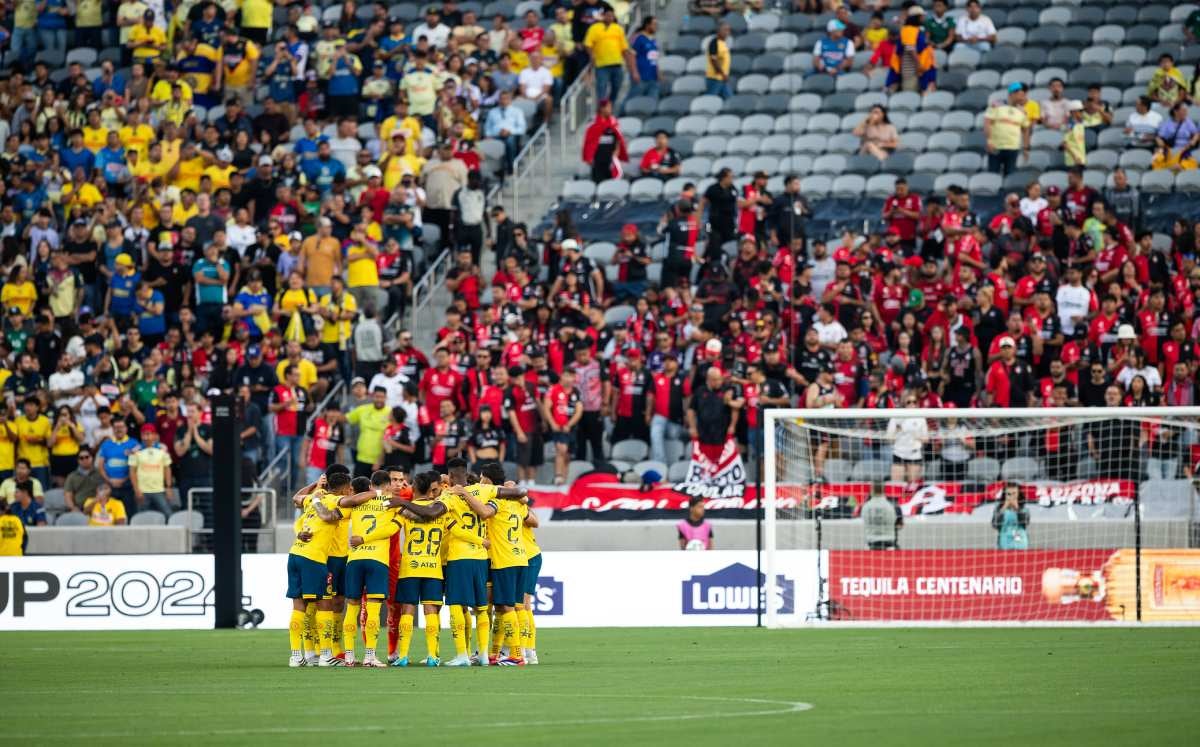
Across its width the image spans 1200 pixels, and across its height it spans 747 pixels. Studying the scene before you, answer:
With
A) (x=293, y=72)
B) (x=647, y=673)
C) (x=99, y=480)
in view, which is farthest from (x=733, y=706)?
(x=293, y=72)

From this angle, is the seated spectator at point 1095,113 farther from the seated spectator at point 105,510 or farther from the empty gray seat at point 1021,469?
A: the seated spectator at point 105,510

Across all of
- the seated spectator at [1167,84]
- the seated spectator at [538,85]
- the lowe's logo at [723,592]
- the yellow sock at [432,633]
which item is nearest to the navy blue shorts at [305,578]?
the yellow sock at [432,633]

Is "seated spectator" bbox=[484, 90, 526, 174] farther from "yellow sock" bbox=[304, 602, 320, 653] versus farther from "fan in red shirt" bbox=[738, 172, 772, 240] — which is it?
"yellow sock" bbox=[304, 602, 320, 653]

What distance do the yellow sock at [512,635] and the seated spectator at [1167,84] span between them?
685 inches

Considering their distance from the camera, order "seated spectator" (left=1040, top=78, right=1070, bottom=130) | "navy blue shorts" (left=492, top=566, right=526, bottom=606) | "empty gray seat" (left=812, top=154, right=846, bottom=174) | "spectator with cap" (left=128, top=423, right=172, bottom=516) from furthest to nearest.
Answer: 1. "empty gray seat" (left=812, top=154, right=846, bottom=174)
2. "seated spectator" (left=1040, top=78, right=1070, bottom=130)
3. "spectator with cap" (left=128, top=423, right=172, bottom=516)
4. "navy blue shorts" (left=492, top=566, right=526, bottom=606)

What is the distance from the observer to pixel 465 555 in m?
16.7

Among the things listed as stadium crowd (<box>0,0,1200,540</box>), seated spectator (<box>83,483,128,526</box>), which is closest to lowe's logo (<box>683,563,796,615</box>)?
stadium crowd (<box>0,0,1200,540</box>)

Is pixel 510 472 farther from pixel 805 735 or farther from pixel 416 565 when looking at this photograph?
pixel 805 735

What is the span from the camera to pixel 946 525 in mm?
23312

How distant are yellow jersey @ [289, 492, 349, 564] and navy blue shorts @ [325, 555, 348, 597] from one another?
2.1 inches

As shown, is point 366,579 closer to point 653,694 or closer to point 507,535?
point 507,535

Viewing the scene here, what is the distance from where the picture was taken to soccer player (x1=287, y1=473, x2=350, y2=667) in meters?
17.0

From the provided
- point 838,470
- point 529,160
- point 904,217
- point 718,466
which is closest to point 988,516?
point 838,470

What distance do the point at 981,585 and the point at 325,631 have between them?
8919 millimetres
